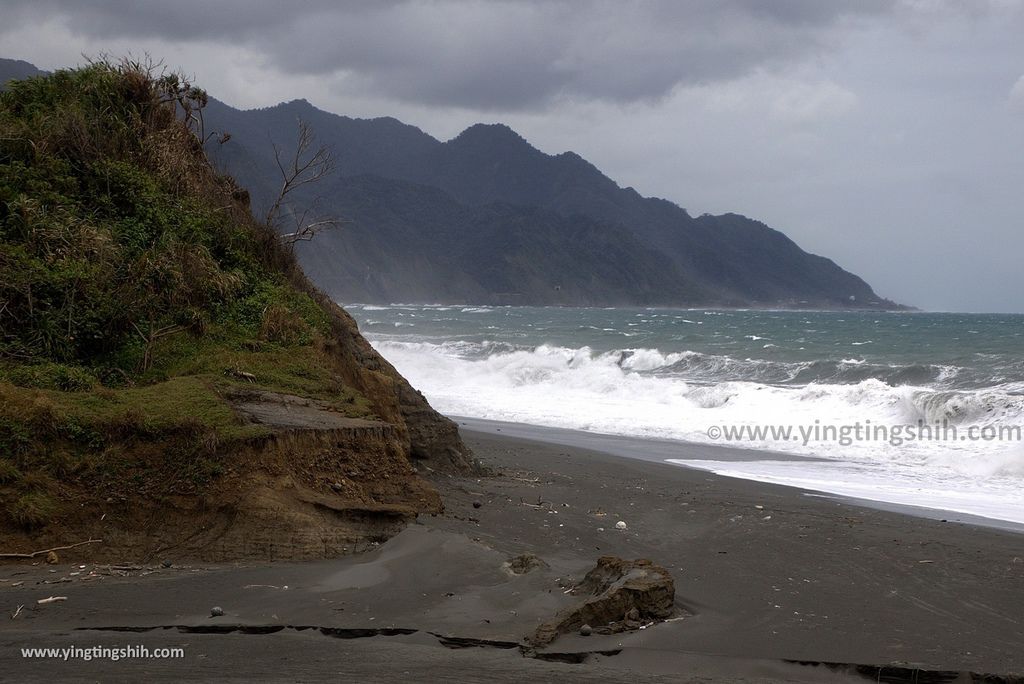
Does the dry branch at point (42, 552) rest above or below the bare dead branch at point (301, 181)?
below

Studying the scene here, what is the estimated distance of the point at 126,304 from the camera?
7773 mm

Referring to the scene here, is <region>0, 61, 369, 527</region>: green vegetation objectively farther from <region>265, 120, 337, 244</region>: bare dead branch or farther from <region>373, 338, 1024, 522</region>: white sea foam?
<region>373, 338, 1024, 522</region>: white sea foam

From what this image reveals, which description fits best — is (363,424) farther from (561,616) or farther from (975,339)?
(975,339)

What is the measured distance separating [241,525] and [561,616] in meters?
2.36

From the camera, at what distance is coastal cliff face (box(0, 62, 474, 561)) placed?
6.07m

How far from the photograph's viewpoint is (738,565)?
22.6ft

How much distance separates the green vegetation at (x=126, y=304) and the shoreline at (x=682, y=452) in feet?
20.1

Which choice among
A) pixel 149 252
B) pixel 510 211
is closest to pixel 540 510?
pixel 149 252

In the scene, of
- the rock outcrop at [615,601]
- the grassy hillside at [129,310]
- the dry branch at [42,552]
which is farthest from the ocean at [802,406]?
the dry branch at [42,552]

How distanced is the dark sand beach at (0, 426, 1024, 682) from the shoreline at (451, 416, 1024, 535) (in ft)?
5.86

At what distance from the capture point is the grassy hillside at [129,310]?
20.2 ft

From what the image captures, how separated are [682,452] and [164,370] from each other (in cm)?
911

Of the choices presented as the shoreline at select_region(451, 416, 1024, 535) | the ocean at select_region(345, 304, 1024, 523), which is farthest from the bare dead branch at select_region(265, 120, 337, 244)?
the ocean at select_region(345, 304, 1024, 523)

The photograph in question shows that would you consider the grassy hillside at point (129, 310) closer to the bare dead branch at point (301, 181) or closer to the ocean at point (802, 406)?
the bare dead branch at point (301, 181)
